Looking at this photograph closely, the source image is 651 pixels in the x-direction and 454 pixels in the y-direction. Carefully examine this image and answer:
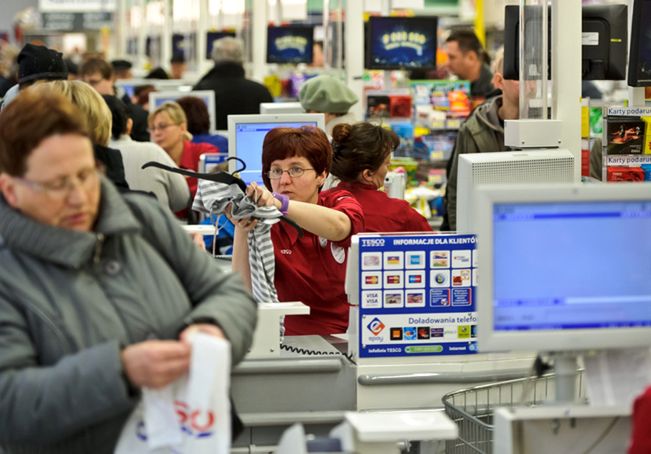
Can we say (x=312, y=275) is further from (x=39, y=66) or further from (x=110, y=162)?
(x=39, y=66)

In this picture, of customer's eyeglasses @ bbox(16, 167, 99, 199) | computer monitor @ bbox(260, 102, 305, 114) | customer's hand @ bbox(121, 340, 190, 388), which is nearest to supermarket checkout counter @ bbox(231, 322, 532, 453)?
customer's hand @ bbox(121, 340, 190, 388)

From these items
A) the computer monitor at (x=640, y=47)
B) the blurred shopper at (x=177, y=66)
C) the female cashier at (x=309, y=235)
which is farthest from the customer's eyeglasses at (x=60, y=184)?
the blurred shopper at (x=177, y=66)

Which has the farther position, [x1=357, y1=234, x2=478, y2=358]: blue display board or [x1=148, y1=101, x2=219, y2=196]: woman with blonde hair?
[x1=148, y1=101, x2=219, y2=196]: woman with blonde hair

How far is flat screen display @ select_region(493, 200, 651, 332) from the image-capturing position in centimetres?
308

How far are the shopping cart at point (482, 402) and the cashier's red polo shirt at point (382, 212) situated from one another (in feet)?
3.43

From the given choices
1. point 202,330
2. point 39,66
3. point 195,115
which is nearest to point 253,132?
point 39,66

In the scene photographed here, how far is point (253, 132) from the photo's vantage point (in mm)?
6699

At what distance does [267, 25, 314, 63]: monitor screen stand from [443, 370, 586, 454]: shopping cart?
30.5 ft

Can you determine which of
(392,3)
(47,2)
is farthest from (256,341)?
(47,2)

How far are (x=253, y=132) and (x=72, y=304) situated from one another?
12.7ft

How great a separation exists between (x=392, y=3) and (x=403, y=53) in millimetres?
2005

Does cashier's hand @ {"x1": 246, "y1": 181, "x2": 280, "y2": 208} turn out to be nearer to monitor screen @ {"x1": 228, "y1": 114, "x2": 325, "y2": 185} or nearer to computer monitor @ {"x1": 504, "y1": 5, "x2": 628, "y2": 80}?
computer monitor @ {"x1": 504, "y1": 5, "x2": 628, "y2": 80}

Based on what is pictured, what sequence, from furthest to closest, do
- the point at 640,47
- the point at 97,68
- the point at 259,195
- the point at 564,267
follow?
the point at 97,68, the point at 640,47, the point at 259,195, the point at 564,267

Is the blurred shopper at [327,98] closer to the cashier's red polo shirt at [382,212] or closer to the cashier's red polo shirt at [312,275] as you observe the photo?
the cashier's red polo shirt at [382,212]
